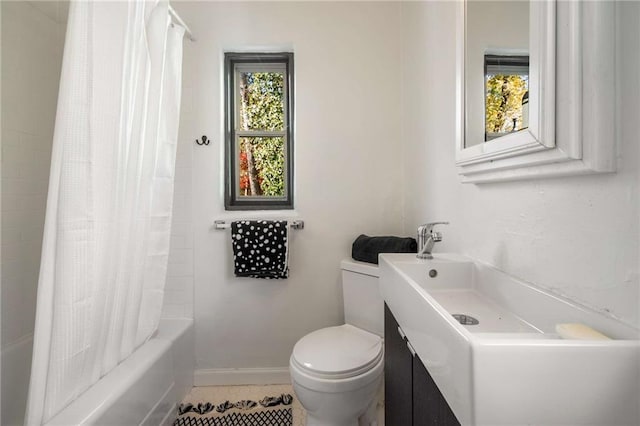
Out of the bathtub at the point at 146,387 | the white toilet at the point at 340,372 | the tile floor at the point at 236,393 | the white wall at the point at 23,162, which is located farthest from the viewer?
the tile floor at the point at 236,393

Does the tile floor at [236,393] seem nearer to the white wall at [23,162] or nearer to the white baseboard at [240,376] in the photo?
the white baseboard at [240,376]

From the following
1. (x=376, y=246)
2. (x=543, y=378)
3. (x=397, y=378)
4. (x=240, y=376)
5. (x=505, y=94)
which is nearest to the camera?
(x=543, y=378)

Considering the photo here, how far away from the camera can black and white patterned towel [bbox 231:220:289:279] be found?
1648 mm

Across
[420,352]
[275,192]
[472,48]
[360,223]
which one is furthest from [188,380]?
[472,48]

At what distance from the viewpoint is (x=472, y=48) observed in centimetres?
96

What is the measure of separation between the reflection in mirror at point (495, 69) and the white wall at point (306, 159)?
0.80m

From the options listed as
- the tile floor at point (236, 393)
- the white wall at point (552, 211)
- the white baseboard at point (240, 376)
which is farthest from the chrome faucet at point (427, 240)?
the white baseboard at point (240, 376)

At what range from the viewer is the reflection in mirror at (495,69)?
71 centimetres

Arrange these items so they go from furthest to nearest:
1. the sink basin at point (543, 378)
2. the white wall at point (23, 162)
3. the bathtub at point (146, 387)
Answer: the white wall at point (23, 162) < the bathtub at point (146, 387) < the sink basin at point (543, 378)

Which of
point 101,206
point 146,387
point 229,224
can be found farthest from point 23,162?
point 146,387

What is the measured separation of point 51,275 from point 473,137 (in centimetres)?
131

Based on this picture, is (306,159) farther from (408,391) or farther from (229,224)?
(408,391)

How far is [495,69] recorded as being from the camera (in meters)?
0.84

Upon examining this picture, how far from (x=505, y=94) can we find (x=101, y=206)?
125 cm
